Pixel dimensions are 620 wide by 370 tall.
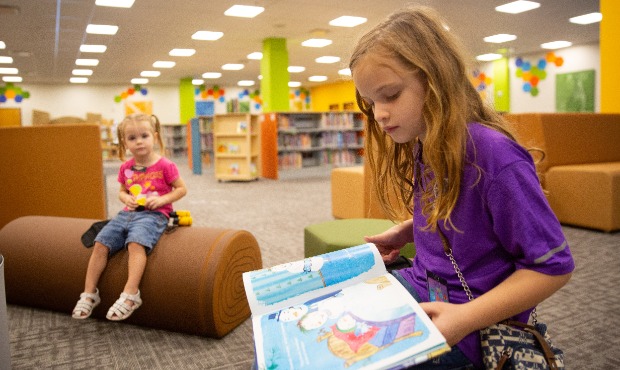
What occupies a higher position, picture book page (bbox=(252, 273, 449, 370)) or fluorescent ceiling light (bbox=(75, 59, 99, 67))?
fluorescent ceiling light (bbox=(75, 59, 99, 67))

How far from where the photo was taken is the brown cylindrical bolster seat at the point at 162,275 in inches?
75.6

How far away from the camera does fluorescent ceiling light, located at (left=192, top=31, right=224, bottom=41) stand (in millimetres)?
9922

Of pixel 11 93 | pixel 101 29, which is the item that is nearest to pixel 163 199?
pixel 101 29

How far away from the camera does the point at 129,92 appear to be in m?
18.5

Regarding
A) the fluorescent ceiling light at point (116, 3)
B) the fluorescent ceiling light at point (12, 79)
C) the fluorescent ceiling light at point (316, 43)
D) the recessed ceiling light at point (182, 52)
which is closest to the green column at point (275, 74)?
the fluorescent ceiling light at point (316, 43)

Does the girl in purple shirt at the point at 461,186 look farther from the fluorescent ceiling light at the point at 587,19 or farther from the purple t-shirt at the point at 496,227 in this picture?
the fluorescent ceiling light at the point at 587,19

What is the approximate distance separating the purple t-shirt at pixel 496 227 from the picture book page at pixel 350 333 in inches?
5.1

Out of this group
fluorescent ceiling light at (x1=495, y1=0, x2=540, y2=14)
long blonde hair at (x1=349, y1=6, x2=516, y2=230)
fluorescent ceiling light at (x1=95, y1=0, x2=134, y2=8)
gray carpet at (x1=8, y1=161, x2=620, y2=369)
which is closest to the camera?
long blonde hair at (x1=349, y1=6, x2=516, y2=230)

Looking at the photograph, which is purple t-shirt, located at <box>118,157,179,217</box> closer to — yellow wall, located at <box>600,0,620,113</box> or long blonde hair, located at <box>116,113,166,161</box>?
long blonde hair, located at <box>116,113,166,161</box>

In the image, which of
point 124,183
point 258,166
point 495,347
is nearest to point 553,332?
point 495,347

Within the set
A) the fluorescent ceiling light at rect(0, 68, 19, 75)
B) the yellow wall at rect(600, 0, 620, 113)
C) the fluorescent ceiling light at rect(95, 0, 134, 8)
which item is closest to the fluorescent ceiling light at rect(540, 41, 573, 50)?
the yellow wall at rect(600, 0, 620, 113)

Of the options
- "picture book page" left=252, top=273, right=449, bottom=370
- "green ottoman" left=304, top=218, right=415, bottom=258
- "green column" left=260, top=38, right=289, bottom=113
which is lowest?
"green ottoman" left=304, top=218, right=415, bottom=258

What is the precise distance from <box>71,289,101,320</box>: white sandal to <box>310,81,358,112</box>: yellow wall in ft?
54.7

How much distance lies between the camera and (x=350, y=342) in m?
0.72
